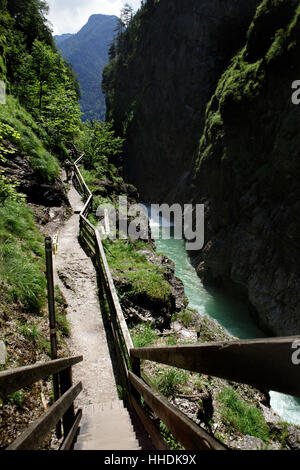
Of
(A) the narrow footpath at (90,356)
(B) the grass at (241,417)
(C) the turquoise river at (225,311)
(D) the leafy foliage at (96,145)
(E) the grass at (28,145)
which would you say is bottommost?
(C) the turquoise river at (225,311)

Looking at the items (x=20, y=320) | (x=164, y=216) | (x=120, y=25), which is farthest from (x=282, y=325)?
(x=120, y=25)

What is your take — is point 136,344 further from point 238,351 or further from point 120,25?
point 120,25

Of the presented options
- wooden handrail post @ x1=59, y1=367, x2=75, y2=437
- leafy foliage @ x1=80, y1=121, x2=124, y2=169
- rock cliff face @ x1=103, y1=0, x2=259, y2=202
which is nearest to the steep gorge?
rock cliff face @ x1=103, y1=0, x2=259, y2=202

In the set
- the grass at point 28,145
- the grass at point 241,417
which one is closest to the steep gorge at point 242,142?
the grass at point 241,417

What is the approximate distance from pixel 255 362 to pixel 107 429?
343 cm

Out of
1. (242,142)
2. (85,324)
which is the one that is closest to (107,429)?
(85,324)

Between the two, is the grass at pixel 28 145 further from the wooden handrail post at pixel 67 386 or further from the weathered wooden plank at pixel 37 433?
the weathered wooden plank at pixel 37 433

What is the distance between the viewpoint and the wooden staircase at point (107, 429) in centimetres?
303

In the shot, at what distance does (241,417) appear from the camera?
4.61 metres

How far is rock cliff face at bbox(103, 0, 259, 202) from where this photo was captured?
32.9 m

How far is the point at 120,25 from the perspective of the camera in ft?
234

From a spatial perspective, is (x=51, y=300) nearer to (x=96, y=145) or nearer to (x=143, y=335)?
(x=143, y=335)

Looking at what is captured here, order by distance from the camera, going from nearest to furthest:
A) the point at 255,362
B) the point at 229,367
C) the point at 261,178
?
the point at 255,362
the point at 229,367
the point at 261,178

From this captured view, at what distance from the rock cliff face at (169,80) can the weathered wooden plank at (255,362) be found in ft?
111
